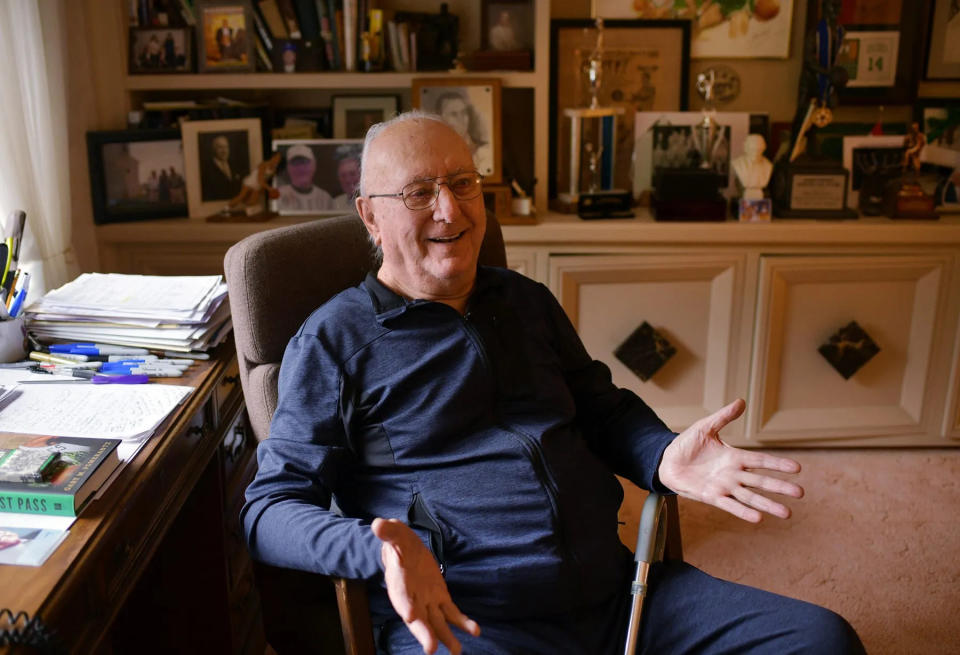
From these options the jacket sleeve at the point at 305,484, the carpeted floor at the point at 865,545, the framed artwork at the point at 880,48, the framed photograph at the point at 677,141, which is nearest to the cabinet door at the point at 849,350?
the carpeted floor at the point at 865,545

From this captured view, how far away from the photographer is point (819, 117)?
2691 mm

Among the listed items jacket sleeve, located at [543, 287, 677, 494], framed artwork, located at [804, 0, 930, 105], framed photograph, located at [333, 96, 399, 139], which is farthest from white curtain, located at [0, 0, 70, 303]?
framed artwork, located at [804, 0, 930, 105]

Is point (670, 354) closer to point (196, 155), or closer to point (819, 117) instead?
point (819, 117)

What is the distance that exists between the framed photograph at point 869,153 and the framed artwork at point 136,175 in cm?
206

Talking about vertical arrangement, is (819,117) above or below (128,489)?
above

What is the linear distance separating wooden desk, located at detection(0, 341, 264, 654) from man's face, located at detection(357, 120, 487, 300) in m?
0.43

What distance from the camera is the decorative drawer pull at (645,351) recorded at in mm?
2727

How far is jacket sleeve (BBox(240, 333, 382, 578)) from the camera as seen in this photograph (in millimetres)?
1147

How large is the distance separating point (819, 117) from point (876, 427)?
1.01 meters

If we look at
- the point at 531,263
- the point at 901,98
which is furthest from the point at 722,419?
the point at 901,98

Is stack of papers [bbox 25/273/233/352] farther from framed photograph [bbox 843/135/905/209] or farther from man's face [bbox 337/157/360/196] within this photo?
framed photograph [bbox 843/135/905/209]

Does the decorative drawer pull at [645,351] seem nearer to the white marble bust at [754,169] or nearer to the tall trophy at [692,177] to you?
the tall trophy at [692,177]

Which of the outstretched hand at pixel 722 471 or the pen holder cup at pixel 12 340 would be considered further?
the pen holder cup at pixel 12 340

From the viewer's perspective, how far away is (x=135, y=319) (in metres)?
1.68
